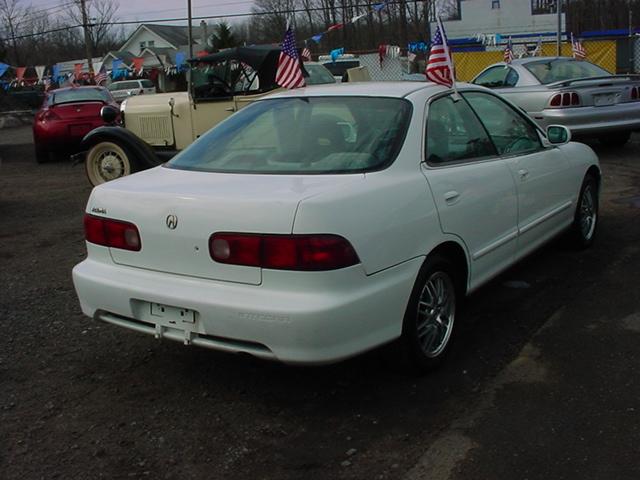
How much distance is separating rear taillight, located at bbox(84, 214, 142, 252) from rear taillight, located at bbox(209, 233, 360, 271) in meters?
0.57

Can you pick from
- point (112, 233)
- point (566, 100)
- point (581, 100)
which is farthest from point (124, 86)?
point (112, 233)

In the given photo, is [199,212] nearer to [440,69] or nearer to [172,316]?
[172,316]

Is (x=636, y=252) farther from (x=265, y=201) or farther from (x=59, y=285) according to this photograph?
(x=59, y=285)

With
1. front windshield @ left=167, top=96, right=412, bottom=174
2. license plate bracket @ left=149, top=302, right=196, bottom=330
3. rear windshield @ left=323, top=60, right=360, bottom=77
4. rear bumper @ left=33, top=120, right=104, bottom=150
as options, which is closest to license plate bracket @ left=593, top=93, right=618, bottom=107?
front windshield @ left=167, top=96, right=412, bottom=174

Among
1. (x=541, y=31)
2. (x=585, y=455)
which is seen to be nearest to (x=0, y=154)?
(x=585, y=455)

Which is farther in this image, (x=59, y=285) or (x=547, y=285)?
(x=59, y=285)

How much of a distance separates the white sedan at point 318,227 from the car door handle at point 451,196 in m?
0.01

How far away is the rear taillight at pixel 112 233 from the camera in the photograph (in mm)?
3383

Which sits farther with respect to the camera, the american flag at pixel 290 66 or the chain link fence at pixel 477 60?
the chain link fence at pixel 477 60

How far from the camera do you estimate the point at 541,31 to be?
171 feet

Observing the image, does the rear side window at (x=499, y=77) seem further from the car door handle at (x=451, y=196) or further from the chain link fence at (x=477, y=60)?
the chain link fence at (x=477, y=60)

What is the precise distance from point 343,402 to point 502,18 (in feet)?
184

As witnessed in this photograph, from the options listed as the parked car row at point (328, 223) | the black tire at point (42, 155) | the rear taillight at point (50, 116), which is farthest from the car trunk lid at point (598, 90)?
the black tire at point (42, 155)

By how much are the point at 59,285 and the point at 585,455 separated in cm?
408
